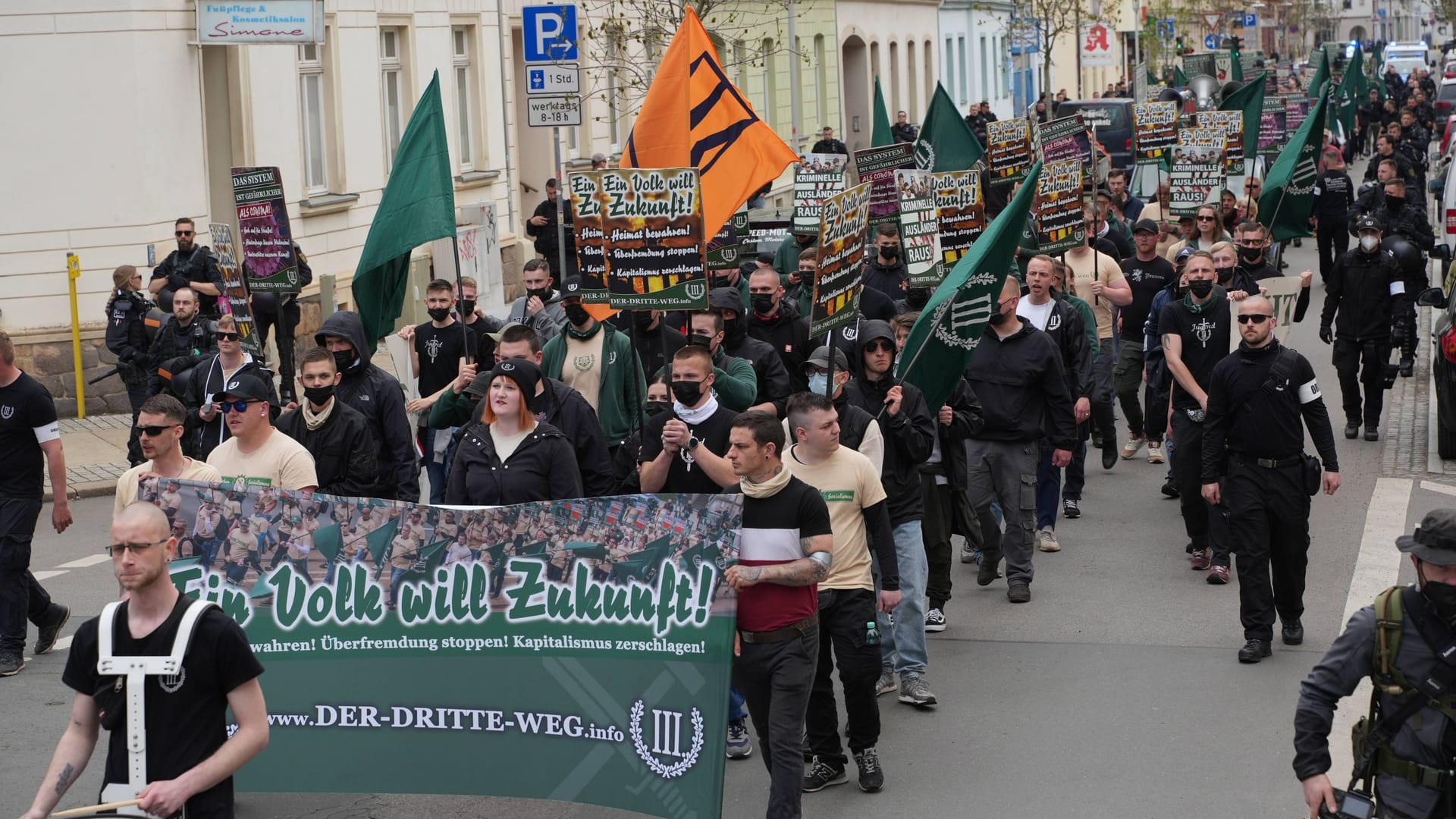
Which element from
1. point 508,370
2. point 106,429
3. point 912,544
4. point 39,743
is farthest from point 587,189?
point 106,429

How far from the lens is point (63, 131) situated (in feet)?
59.6

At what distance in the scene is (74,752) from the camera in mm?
5137

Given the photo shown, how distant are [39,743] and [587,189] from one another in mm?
3484

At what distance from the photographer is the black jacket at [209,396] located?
9750 mm

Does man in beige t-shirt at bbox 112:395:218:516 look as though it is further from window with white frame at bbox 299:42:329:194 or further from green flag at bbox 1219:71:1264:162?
green flag at bbox 1219:71:1264:162

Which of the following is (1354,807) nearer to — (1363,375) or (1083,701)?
(1083,701)

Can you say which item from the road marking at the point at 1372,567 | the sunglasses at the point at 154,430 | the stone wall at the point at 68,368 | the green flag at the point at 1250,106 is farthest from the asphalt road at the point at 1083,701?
the green flag at the point at 1250,106

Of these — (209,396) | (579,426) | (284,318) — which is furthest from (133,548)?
(284,318)

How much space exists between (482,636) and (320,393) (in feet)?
7.94

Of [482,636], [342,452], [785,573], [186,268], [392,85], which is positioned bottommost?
[482,636]

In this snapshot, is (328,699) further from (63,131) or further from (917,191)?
(63,131)

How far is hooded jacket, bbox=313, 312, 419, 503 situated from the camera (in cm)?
932

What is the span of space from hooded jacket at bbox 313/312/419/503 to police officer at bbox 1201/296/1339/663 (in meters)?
3.94

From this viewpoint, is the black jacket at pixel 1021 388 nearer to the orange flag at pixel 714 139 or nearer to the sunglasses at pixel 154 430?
the orange flag at pixel 714 139
